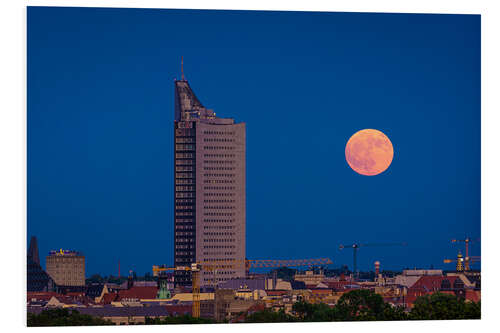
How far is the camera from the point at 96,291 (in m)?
12.6

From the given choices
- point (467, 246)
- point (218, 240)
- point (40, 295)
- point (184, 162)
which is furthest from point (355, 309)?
point (40, 295)

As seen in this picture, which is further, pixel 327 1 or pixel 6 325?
pixel 327 1

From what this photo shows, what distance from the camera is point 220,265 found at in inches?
512

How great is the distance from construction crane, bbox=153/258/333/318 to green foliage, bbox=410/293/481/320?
157cm

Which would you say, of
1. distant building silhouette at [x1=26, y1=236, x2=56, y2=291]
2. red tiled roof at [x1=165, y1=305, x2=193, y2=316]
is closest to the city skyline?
distant building silhouette at [x1=26, y1=236, x2=56, y2=291]

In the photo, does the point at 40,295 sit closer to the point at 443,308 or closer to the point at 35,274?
the point at 35,274

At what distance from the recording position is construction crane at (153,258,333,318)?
12.7 metres

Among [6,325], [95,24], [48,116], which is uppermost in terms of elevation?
[95,24]

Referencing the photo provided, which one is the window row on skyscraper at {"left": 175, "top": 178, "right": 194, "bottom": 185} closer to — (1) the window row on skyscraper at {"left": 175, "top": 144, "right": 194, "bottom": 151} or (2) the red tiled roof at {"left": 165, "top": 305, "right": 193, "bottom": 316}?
(1) the window row on skyscraper at {"left": 175, "top": 144, "right": 194, "bottom": 151}

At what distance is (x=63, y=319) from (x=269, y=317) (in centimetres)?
295

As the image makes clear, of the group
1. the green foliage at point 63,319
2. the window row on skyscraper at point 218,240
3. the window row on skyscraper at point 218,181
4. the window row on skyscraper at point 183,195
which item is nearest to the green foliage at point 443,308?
the window row on skyscraper at point 218,240

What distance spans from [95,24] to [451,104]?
539cm
